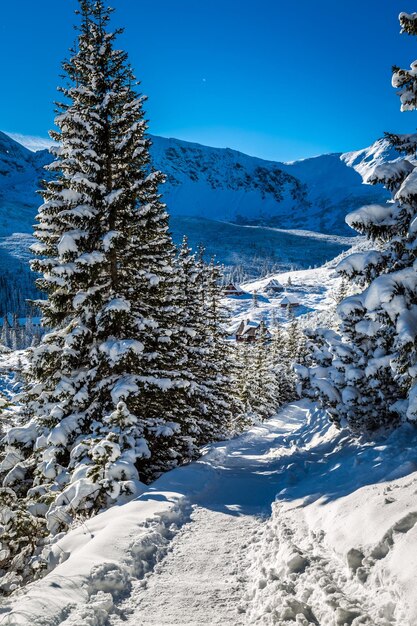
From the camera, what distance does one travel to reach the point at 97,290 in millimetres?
12109

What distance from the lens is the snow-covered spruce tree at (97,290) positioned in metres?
11.4

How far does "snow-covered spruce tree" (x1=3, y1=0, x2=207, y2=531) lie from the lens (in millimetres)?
11414

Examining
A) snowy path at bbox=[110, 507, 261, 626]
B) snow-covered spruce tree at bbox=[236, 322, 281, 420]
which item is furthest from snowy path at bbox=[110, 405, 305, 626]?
snow-covered spruce tree at bbox=[236, 322, 281, 420]

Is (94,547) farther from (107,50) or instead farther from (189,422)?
(107,50)

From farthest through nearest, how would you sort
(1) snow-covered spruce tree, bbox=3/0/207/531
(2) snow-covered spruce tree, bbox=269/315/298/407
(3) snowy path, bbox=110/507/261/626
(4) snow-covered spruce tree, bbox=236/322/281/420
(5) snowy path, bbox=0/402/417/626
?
(2) snow-covered spruce tree, bbox=269/315/298/407
(4) snow-covered spruce tree, bbox=236/322/281/420
(1) snow-covered spruce tree, bbox=3/0/207/531
(3) snowy path, bbox=110/507/261/626
(5) snowy path, bbox=0/402/417/626

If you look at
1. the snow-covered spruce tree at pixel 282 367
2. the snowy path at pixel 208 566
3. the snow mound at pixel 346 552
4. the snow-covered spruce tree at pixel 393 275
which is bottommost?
the snow-covered spruce tree at pixel 282 367

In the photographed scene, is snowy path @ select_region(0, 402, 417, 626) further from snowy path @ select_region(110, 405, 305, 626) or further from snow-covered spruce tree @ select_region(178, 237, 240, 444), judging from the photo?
snow-covered spruce tree @ select_region(178, 237, 240, 444)

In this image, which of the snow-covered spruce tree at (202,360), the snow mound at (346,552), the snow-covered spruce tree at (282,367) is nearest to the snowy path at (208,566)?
the snow mound at (346,552)

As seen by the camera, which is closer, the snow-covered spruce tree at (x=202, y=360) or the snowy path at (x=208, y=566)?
the snowy path at (x=208, y=566)

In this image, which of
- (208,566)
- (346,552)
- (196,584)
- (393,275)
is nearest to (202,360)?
(393,275)

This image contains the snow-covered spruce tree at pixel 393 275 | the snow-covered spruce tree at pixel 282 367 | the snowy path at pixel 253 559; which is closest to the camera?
the snowy path at pixel 253 559

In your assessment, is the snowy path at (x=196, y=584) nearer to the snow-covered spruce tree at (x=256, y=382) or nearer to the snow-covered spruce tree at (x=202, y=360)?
the snow-covered spruce tree at (x=202, y=360)

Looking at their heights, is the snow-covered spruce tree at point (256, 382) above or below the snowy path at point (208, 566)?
below

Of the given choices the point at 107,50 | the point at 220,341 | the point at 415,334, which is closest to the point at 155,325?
the point at 415,334
